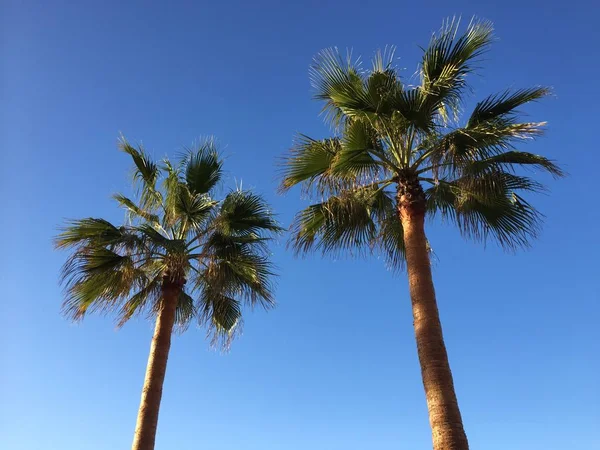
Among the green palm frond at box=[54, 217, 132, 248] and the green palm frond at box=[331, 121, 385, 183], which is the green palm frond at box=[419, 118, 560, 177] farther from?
the green palm frond at box=[54, 217, 132, 248]

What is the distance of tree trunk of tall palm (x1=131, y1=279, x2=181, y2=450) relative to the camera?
9.48 metres

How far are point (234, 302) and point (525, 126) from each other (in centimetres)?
700

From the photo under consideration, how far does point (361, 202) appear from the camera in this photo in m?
10.1

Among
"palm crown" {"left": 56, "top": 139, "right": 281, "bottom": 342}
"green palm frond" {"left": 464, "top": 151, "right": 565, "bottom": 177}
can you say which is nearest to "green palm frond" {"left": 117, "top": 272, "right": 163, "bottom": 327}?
"palm crown" {"left": 56, "top": 139, "right": 281, "bottom": 342}

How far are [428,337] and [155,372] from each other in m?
5.34

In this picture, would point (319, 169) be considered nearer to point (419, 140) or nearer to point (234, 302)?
point (419, 140)

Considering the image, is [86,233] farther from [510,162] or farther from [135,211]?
[510,162]

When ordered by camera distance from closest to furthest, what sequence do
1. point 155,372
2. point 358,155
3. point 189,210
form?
1. point 358,155
2. point 155,372
3. point 189,210

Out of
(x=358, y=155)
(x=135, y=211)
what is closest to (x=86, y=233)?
(x=135, y=211)

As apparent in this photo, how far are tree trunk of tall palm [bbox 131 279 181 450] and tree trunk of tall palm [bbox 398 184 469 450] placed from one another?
5.00 m

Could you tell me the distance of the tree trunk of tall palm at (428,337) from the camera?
6.72 m

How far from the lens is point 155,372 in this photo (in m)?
10.2

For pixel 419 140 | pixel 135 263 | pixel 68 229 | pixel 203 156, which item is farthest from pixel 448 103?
pixel 68 229

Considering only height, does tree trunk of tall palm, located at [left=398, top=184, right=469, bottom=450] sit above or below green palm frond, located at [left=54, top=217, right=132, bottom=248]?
below
